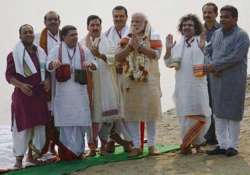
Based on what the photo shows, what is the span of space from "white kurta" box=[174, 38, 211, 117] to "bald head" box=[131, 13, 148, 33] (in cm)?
67

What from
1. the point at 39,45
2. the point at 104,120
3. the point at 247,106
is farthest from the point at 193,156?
the point at 247,106

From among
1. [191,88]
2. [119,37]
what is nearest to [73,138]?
[119,37]

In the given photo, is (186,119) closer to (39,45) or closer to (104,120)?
(104,120)

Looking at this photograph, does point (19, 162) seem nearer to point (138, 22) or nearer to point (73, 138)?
point (73, 138)

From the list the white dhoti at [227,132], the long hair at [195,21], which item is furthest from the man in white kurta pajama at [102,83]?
the white dhoti at [227,132]

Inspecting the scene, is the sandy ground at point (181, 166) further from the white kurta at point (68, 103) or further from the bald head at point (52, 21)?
the bald head at point (52, 21)

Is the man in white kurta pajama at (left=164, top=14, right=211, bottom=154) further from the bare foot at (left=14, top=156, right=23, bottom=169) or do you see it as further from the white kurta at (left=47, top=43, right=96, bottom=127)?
the bare foot at (left=14, top=156, right=23, bottom=169)

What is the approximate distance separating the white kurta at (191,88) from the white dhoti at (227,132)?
0.23m

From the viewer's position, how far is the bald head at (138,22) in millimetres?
6508

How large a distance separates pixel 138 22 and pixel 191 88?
1.14 m

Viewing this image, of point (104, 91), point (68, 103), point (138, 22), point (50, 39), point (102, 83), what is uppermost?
point (138, 22)

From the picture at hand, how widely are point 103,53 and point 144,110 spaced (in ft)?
3.19

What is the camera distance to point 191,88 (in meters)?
6.57

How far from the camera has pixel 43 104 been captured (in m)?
6.47
